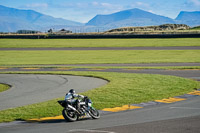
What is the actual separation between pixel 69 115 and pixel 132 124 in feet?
8.07

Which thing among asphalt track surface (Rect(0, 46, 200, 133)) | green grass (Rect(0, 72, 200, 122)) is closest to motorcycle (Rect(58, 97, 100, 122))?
asphalt track surface (Rect(0, 46, 200, 133))

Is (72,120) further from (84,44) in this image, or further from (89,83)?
(84,44)

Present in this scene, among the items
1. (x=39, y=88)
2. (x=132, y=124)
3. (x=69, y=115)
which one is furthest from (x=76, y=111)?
(x=39, y=88)

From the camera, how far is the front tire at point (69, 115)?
14.5 m

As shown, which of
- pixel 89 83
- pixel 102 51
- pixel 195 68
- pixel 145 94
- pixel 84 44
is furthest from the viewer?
pixel 84 44

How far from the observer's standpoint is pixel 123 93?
21.7 m

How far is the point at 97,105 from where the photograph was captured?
18.2 meters

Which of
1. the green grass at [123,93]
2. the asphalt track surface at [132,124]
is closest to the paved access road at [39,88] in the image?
the green grass at [123,93]

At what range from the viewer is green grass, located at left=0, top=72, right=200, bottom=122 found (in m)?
16.5

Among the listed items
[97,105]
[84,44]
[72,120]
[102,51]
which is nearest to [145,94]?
[97,105]

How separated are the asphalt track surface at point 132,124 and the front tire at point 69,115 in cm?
21

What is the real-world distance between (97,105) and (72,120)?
144 inches

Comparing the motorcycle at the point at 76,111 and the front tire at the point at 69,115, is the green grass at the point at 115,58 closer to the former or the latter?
the motorcycle at the point at 76,111

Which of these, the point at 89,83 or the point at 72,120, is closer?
the point at 72,120
